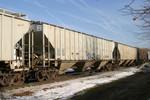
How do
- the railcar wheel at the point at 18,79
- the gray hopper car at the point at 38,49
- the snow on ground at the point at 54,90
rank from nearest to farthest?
the snow on ground at the point at 54,90 → the gray hopper car at the point at 38,49 → the railcar wheel at the point at 18,79

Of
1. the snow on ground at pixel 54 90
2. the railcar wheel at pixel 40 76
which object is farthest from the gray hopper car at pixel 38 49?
the snow on ground at pixel 54 90

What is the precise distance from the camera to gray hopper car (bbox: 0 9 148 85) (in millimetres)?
8672

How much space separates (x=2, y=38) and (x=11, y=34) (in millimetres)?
632

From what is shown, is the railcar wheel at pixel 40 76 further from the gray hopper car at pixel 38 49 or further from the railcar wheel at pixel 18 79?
the railcar wheel at pixel 18 79

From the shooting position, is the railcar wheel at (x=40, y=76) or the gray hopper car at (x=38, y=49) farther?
the railcar wheel at (x=40, y=76)

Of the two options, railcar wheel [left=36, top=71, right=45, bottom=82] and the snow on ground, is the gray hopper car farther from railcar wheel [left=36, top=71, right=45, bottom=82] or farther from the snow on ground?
the snow on ground

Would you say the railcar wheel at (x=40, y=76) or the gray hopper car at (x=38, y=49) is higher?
the gray hopper car at (x=38, y=49)

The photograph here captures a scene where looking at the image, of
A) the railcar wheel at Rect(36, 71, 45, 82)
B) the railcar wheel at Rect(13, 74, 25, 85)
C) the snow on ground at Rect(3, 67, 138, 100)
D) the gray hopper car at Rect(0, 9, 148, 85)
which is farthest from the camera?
the railcar wheel at Rect(36, 71, 45, 82)

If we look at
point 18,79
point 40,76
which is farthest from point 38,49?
point 18,79

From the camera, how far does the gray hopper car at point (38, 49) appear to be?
867 centimetres

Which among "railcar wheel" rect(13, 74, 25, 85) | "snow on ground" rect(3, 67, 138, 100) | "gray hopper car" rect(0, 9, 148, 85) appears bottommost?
"snow on ground" rect(3, 67, 138, 100)

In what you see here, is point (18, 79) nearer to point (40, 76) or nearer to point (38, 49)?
point (40, 76)

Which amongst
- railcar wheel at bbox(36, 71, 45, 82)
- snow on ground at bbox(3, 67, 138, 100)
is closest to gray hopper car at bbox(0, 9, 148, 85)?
railcar wheel at bbox(36, 71, 45, 82)

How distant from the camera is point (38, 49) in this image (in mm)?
12727
